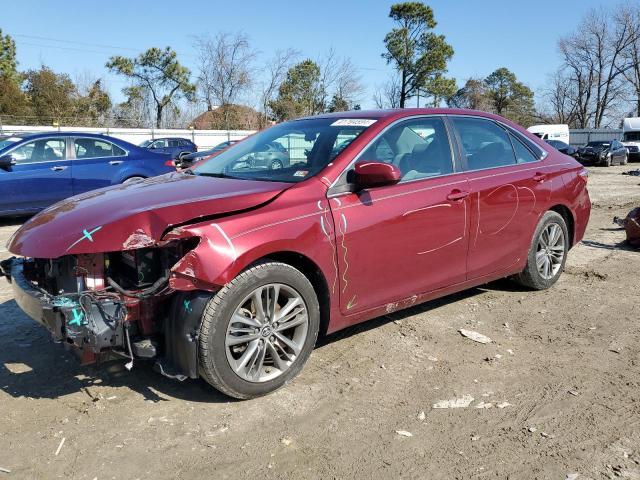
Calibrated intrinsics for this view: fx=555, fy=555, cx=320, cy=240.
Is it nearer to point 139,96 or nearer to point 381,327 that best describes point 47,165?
point 381,327

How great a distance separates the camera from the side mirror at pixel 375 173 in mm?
3459

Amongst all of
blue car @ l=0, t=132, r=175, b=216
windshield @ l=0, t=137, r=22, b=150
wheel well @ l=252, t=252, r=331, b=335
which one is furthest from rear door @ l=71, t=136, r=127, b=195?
wheel well @ l=252, t=252, r=331, b=335

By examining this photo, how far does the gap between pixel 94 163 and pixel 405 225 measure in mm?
7339

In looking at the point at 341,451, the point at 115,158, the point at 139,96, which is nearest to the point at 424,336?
the point at 341,451

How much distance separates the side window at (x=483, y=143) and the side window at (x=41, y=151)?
286 inches

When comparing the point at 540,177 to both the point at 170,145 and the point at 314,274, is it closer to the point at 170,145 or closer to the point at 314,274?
the point at 314,274

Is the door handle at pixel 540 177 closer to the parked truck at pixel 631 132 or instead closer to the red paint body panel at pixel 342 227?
the red paint body panel at pixel 342 227

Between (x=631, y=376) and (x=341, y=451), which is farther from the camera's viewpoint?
(x=631, y=376)

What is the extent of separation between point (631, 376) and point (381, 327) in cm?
172

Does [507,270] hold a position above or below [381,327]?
above

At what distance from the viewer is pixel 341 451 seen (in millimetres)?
2715

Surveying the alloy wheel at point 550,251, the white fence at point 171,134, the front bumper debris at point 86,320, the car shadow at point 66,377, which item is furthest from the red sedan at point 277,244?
the white fence at point 171,134

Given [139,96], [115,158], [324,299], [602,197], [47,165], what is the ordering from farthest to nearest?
[139,96] < [602,197] < [115,158] < [47,165] < [324,299]

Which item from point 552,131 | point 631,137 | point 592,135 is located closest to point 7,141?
point 552,131
